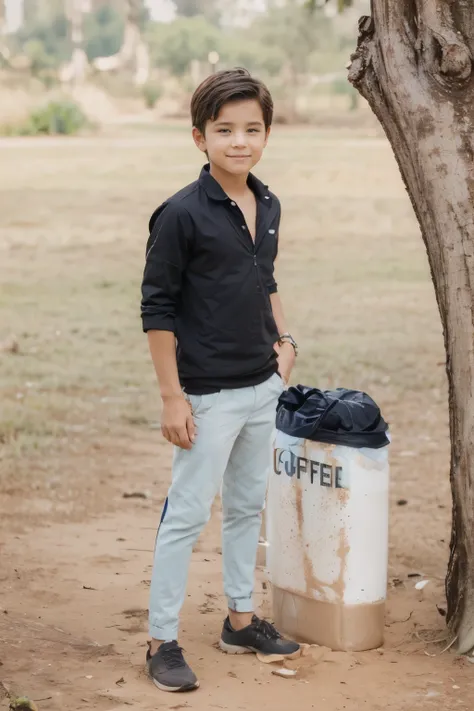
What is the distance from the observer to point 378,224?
61.9 feet

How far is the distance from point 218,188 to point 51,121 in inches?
1100

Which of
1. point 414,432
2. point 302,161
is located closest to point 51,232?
point 302,161

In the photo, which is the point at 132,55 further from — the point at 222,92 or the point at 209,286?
the point at 209,286

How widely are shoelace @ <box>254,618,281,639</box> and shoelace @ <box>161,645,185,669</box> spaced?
34 centimetres

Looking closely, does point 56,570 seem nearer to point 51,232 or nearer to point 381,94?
point 381,94

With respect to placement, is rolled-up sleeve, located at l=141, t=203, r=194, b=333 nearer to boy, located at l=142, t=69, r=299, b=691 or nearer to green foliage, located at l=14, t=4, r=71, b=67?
boy, located at l=142, t=69, r=299, b=691

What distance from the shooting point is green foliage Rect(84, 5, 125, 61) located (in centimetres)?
6234

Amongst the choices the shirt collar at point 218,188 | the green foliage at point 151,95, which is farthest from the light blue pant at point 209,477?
the green foliage at point 151,95

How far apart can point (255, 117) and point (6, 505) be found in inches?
120

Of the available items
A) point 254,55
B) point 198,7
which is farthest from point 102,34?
point 254,55

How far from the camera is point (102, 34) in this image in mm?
63281

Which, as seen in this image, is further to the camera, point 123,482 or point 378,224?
point 378,224

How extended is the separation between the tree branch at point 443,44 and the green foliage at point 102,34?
2303 inches

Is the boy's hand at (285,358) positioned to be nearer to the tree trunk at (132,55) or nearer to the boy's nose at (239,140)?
the boy's nose at (239,140)
